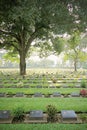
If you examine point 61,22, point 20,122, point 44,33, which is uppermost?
point 44,33

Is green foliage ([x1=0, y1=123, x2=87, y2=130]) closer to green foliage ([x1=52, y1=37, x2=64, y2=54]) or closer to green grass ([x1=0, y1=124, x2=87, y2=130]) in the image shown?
green grass ([x1=0, y1=124, x2=87, y2=130])

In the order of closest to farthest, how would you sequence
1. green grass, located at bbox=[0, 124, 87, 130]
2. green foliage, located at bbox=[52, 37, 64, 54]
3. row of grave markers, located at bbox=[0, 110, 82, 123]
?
green grass, located at bbox=[0, 124, 87, 130], row of grave markers, located at bbox=[0, 110, 82, 123], green foliage, located at bbox=[52, 37, 64, 54]

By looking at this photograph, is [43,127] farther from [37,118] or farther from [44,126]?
[37,118]

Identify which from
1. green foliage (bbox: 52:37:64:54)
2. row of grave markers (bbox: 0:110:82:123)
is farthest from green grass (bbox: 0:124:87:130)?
green foliage (bbox: 52:37:64:54)

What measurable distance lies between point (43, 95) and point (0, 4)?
4923 mm

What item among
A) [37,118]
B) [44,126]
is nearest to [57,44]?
[37,118]

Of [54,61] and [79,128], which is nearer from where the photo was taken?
[79,128]

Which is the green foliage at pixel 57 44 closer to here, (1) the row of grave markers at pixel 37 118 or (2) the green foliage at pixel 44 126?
(1) the row of grave markers at pixel 37 118

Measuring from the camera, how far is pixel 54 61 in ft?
312

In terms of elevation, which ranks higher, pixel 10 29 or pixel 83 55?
pixel 10 29

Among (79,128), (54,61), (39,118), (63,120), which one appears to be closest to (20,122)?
(39,118)

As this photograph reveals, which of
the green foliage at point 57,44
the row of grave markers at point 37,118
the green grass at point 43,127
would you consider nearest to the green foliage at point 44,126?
the green grass at point 43,127

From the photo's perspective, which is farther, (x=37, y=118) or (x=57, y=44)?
(x=57, y=44)

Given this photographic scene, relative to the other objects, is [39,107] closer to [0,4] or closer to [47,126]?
[47,126]
